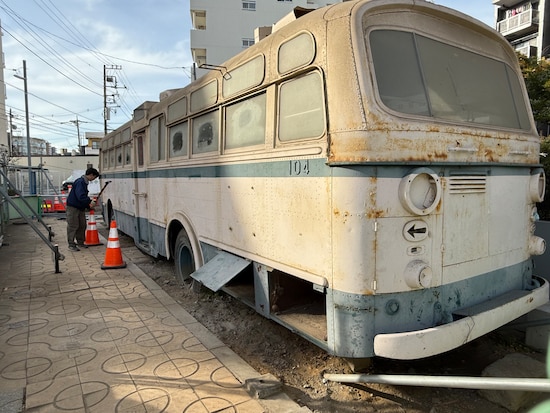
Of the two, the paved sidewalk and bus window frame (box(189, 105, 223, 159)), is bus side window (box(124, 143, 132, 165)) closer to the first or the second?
the paved sidewalk

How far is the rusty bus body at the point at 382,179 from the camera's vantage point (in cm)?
254

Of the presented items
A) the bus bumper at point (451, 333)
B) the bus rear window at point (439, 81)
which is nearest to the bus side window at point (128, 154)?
the bus rear window at point (439, 81)

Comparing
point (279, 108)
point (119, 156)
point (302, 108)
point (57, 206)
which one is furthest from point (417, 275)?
point (57, 206)

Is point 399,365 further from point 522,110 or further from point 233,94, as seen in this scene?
point 233,94

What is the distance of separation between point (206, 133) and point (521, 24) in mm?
27953

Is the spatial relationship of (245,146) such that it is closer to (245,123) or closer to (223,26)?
(245,123)

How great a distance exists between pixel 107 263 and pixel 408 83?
588 centimetres

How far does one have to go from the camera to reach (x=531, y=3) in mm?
25219

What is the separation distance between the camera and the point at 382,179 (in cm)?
251

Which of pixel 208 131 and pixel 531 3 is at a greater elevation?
pixel 531 3

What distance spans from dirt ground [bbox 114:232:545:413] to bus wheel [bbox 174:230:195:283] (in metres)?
0.71

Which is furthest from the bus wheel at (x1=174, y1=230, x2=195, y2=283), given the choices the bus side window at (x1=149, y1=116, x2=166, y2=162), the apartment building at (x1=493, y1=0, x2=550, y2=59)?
the apartment building at (x1=493, y1=0, x2=550, y2=59)

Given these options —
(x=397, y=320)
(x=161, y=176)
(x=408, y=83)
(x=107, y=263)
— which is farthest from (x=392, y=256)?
(x=107, y=263)

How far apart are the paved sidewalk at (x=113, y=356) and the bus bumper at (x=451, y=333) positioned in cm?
81
